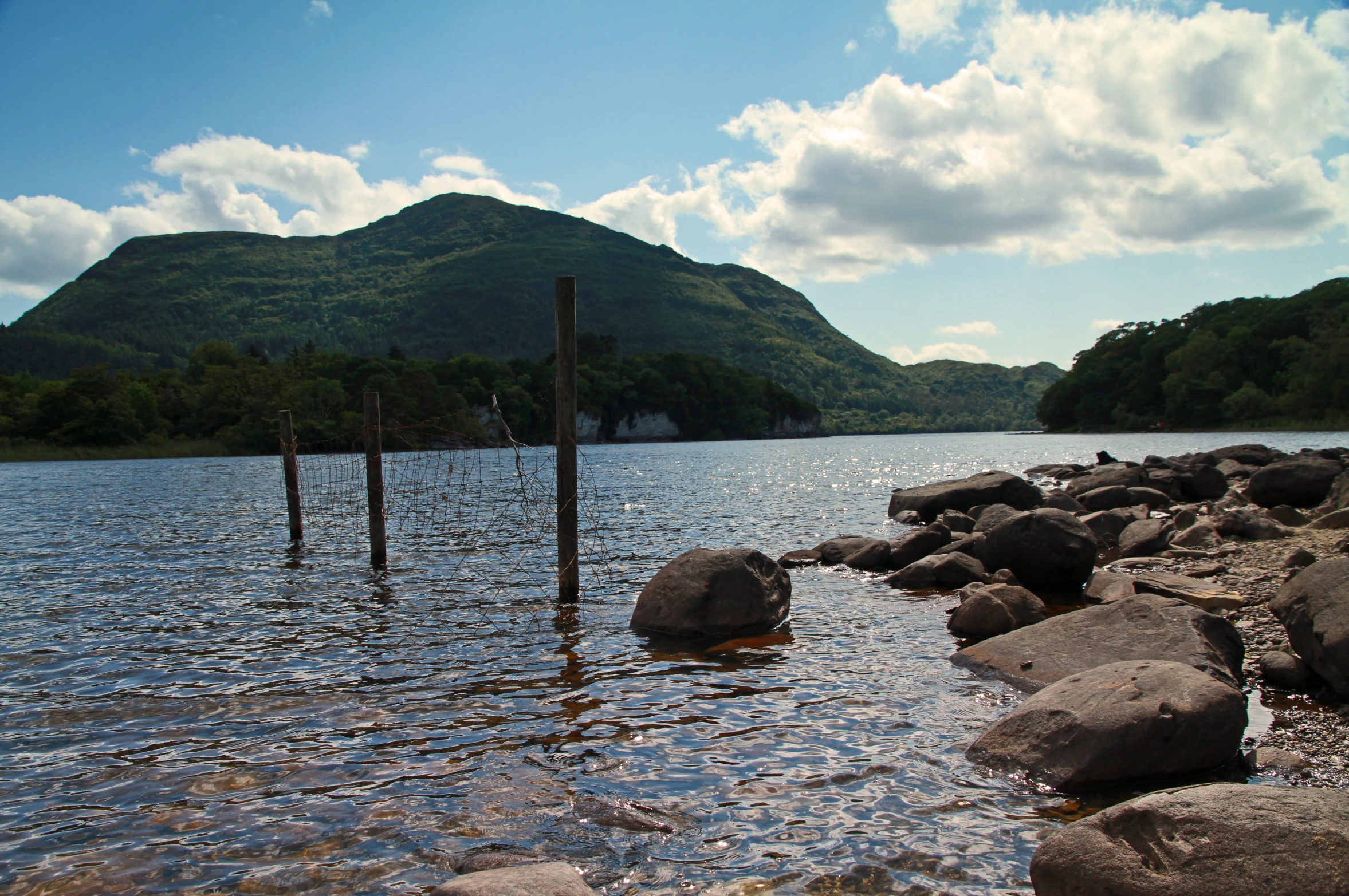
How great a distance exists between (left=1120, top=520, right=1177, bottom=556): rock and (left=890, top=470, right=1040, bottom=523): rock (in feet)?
14.5

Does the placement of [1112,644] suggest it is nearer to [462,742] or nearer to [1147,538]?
[462,742]

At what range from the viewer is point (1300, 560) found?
1155 cm

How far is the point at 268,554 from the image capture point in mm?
21031

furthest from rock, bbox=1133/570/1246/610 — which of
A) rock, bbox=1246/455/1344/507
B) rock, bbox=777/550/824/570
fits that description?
rock, bbox=1246/455/1344/507

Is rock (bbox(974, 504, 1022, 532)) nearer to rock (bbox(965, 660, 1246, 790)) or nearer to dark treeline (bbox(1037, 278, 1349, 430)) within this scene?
rock (bbox(965, 660, 1246, 790))

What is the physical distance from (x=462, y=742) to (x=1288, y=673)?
26.8 ft

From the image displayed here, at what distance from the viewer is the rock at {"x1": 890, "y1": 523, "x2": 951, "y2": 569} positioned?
1712 centimetres

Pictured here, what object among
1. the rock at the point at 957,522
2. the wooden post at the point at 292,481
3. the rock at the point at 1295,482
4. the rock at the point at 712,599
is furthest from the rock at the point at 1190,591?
the wooden post at the point at 292,481

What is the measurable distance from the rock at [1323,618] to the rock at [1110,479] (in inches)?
789

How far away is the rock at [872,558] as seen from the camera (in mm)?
17281

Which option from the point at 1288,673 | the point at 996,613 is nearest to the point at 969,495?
the point at 996,613

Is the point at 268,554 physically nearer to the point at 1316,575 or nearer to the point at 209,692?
the point at 209,692

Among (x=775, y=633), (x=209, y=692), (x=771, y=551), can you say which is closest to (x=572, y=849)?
(x=209, y=692)

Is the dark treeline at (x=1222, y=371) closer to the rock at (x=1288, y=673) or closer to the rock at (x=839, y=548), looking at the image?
the rock at (x=839, y=548)
